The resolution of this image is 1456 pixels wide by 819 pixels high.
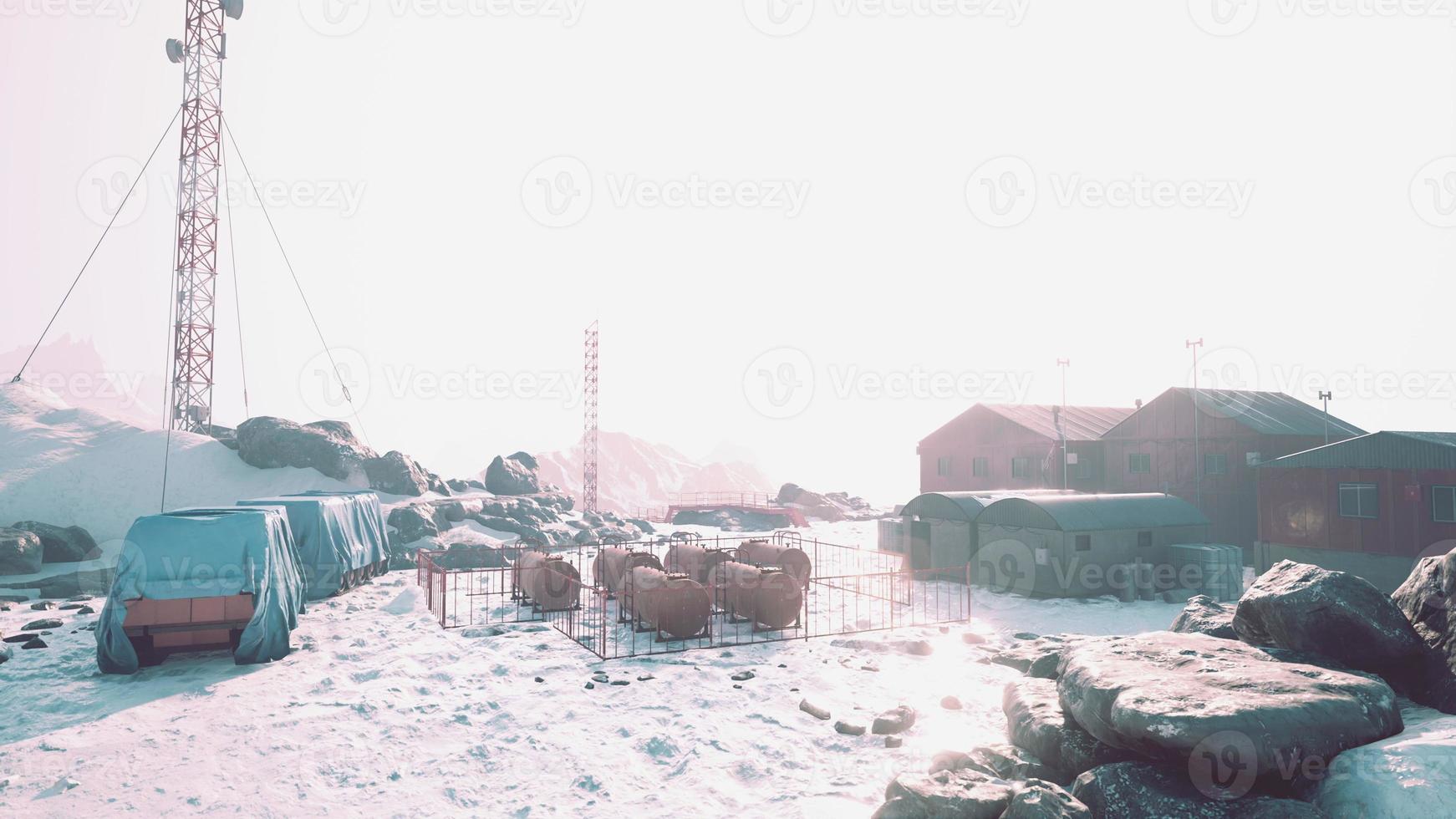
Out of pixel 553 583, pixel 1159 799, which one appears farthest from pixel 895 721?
→ pixel 553 583

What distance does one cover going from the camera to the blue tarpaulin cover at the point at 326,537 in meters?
24.4

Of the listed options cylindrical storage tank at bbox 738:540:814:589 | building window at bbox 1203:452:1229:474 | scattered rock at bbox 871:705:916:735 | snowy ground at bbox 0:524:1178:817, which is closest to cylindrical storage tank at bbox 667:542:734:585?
cylindrical storage tank at bbox 738:540:814:589

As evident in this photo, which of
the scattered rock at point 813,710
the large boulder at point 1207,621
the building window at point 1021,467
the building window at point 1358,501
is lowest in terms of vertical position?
the scattered rock at point 813,710

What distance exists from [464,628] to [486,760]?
9.96 meters

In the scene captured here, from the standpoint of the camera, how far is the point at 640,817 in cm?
998

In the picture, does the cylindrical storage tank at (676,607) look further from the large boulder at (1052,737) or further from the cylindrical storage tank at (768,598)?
the large boulder at (1052,737)

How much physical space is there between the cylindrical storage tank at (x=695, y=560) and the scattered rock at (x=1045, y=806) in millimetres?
15189

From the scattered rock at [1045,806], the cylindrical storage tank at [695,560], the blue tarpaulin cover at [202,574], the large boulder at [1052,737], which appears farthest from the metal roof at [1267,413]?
the blue tarpaulin cover at [202,574]

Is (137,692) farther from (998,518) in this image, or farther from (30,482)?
(30,482)

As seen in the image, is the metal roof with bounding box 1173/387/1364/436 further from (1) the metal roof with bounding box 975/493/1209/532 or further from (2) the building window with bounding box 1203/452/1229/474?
(1) the metal roof with bounding box 975/493/1209/532

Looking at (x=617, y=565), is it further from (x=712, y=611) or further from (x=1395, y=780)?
(x=1395, y=780)

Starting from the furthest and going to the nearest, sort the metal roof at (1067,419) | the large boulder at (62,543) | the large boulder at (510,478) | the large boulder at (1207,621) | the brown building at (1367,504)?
the large boulder at (510,478)
the metal roof at (1067,419)
the large boulder at (62,543)
the brown building at (1367,504)
the large boulder at (1207,621)

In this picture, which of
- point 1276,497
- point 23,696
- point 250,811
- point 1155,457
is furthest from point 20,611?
point 1155,457

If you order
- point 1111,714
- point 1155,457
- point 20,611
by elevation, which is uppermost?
point 1155,457
